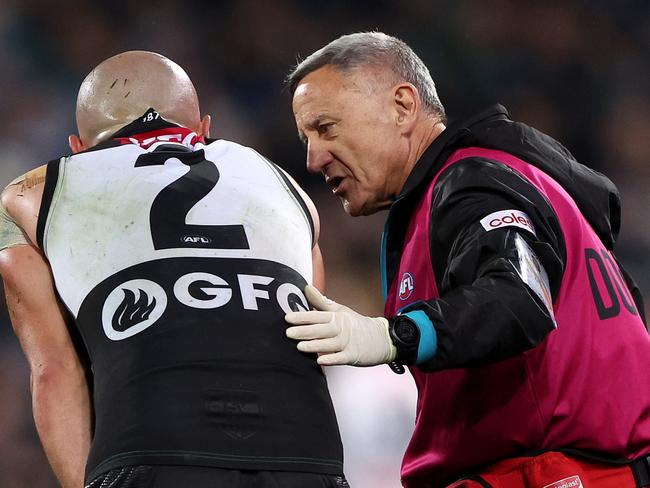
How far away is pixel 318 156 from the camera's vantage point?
2.80 m

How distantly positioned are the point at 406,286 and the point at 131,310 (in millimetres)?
800

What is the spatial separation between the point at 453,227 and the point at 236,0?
423cm

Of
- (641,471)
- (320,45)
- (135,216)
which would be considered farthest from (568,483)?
(320,45)

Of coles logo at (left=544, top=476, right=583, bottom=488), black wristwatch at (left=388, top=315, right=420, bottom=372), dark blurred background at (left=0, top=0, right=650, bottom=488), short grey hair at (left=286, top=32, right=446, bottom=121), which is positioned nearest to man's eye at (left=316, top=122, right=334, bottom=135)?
short grey hair at (left=286, top=32, right=446, bottom=121)

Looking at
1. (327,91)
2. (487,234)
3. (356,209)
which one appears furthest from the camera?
(356,209)

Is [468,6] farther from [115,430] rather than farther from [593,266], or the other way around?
[115,430]

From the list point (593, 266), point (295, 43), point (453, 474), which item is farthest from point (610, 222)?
point (295, 43)

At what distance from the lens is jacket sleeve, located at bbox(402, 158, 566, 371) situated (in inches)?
72.9

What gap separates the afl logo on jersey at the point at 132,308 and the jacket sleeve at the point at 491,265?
0.50m

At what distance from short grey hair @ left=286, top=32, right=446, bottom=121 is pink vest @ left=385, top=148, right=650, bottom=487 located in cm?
51

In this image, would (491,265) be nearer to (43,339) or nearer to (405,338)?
(405,338)

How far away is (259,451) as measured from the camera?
70.3 inches

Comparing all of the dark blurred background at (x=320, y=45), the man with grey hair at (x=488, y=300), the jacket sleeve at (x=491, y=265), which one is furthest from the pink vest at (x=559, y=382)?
the dark blurred background at (x=320, y=45)

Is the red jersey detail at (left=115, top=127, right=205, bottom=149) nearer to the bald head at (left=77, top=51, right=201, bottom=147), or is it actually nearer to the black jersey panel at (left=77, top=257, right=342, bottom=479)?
the bald head at (left=77, top=51, right=201, bottom=147)
